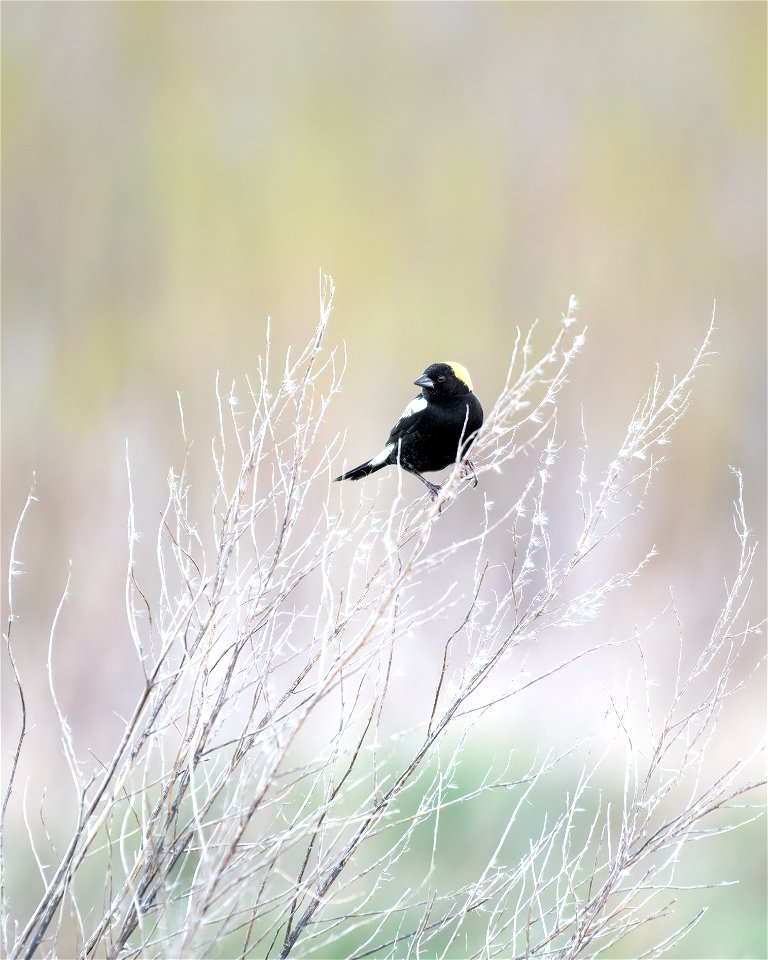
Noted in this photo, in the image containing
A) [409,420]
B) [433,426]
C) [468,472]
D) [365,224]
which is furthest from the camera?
[365,224]

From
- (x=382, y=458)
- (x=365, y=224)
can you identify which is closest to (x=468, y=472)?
(x=382, y=458)

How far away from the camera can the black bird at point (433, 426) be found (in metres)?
3.02

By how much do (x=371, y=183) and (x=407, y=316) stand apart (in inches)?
69.4

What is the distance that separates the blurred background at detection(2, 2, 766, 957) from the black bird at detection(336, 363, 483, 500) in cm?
636

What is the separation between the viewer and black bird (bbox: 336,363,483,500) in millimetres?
3020

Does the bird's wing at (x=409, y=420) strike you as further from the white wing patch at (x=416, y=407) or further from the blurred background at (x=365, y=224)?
the blurred background at (x=365, y=224)

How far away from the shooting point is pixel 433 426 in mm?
3059

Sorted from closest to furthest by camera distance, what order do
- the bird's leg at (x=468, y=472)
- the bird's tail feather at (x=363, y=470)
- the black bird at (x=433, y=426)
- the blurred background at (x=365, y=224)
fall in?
1. the bird's leg at (x=468, y=472)
2. the black bird at (x=433, y=426)
3. the bird's tail feather at (x=363, y=470)
4. the blurred background at (x=365, y=224)

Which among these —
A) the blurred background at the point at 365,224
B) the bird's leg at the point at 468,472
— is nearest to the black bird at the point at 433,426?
the bird's leg at the point at 468,472

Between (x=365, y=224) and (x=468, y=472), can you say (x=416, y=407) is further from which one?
(x=365, y=224)

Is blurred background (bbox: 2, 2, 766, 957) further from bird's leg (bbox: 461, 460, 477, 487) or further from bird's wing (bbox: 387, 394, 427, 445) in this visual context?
bird's leg (bbox: 461, 460, 477, 487)

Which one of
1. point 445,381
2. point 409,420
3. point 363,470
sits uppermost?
point 445,381

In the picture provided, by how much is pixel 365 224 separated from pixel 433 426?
823 cm

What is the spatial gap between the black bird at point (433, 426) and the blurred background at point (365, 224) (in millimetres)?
6357
